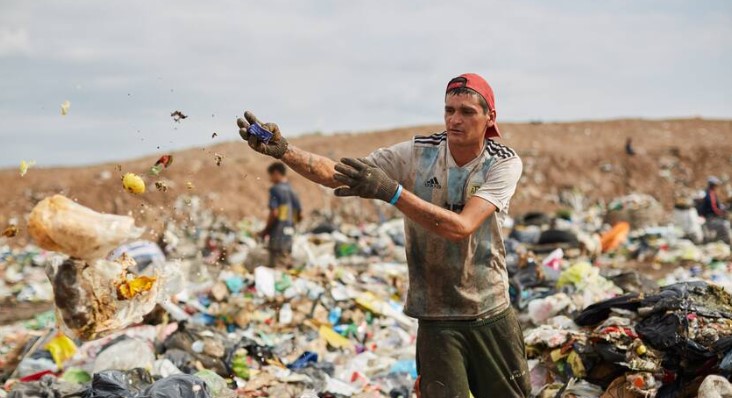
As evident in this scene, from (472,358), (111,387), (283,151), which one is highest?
(283,151)

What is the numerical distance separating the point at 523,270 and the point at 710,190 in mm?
6455

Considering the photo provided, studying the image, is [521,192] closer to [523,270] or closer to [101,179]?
[101,179]

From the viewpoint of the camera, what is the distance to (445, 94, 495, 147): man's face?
2.79 metres

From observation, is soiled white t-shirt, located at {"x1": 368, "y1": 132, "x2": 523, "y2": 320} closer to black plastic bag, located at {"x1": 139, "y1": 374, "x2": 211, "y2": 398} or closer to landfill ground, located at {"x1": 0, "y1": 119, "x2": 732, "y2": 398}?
landfill ground, located at {"x1": 0, "y1": 119, "x2": 732, "y2": 398}

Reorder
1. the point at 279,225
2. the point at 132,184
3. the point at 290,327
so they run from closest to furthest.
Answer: the point at 132,184 → the point at 290,327 → the point at 279,225

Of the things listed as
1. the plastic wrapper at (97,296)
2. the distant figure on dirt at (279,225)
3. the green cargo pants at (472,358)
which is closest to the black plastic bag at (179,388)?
the plastic wrapper at (97,296)

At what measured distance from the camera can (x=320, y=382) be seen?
16.1 ft

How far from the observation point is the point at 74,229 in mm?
2828

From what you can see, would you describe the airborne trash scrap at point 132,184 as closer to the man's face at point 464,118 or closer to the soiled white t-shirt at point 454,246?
the soiled white t-shirt at point 454,246

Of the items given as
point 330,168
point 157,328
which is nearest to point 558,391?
point 330,168

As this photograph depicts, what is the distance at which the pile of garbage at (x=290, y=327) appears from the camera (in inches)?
123

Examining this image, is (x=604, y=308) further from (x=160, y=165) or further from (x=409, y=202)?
(x=160, y=165)

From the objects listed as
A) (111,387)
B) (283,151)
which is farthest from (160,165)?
(111,387)

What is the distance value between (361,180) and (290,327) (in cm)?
420
